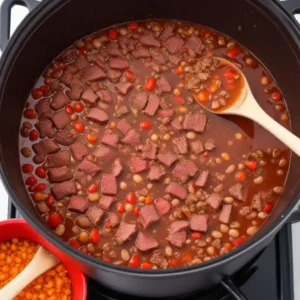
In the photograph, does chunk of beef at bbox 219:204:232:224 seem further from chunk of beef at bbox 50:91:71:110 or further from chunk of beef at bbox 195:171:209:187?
chunk of beef at bbox 50:91:71:110

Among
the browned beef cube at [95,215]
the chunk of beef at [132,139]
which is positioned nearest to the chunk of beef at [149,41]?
the chunk of beef at [132,139]

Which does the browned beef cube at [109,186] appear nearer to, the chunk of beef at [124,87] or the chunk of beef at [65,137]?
the chunk of beef at [65,137]

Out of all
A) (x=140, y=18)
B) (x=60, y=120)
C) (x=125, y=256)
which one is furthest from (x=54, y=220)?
(x=140, y=18)

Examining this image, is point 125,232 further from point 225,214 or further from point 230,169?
point 230,169

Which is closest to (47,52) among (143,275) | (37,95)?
(37,95)

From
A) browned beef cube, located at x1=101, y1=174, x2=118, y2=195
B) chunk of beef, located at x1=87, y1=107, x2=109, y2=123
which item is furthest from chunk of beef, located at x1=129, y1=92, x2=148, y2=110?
browned beef cube, located at x1=101, y1=174, x2=118, y2=195

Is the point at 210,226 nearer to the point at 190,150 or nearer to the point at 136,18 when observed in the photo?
the point at 190,150
